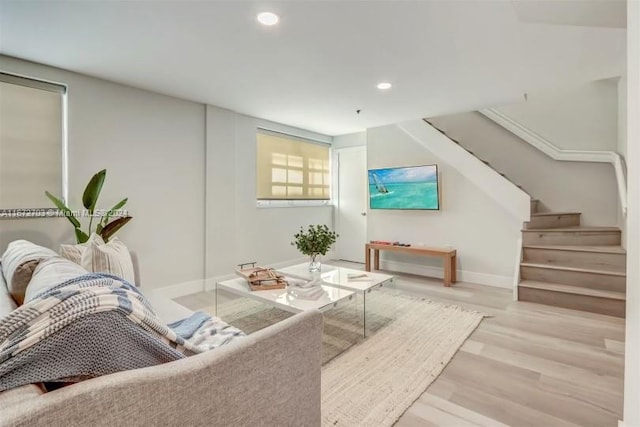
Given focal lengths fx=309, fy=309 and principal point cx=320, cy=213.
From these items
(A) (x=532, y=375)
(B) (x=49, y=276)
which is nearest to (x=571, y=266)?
(A) (x=532, y=375)

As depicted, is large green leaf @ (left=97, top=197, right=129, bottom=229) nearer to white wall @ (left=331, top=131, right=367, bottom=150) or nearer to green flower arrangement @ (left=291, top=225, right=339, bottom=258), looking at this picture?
green flower arrangement @ (left=291, top=225, right=339, bottom=258)

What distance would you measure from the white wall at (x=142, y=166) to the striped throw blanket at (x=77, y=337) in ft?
8.82

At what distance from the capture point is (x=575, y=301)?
3.05 m

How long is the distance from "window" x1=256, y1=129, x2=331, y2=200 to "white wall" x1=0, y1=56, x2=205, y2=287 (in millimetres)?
1017

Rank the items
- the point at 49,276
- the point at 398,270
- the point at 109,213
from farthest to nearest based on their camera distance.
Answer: the point at 398,270
the point at 109,213
the point at 49,276

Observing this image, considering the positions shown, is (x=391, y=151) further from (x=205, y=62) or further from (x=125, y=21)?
(x=125, y=21)

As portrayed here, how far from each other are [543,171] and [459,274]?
1834mm

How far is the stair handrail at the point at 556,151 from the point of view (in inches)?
133

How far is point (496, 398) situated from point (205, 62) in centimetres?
314

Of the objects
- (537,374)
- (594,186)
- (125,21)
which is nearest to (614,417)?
(537,374)

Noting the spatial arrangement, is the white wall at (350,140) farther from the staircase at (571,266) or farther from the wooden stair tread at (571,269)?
the wooden stair tread at (571,269)

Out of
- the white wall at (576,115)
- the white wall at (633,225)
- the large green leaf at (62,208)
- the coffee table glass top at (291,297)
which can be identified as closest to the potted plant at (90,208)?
the large green leaf at (62,208)

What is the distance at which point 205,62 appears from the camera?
260cm

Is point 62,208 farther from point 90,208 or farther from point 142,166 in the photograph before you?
point 142,166
